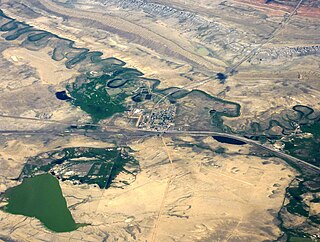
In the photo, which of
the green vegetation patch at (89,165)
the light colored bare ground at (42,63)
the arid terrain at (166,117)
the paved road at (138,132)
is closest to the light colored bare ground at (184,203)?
the arid terrain at (166,117)

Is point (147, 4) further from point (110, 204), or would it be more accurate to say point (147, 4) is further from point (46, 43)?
point (110, 204)

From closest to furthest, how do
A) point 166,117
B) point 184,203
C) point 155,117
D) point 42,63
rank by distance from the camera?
point 184,203 < point 166,117 < point 155,117 < point 42,63

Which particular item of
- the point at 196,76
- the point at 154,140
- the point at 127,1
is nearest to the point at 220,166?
the point at 154,140

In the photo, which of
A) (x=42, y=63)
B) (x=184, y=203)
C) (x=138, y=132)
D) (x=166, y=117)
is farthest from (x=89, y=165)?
(x=42, y=63)

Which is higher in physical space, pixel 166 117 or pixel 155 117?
pixel 166 117

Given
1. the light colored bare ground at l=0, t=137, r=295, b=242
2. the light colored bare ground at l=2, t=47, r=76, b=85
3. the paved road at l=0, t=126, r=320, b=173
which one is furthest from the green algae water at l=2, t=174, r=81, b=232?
the light colored bare ground at l=2, t=47, r=76, b=85

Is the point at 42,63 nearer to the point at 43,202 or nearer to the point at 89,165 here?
the point at 89,165
